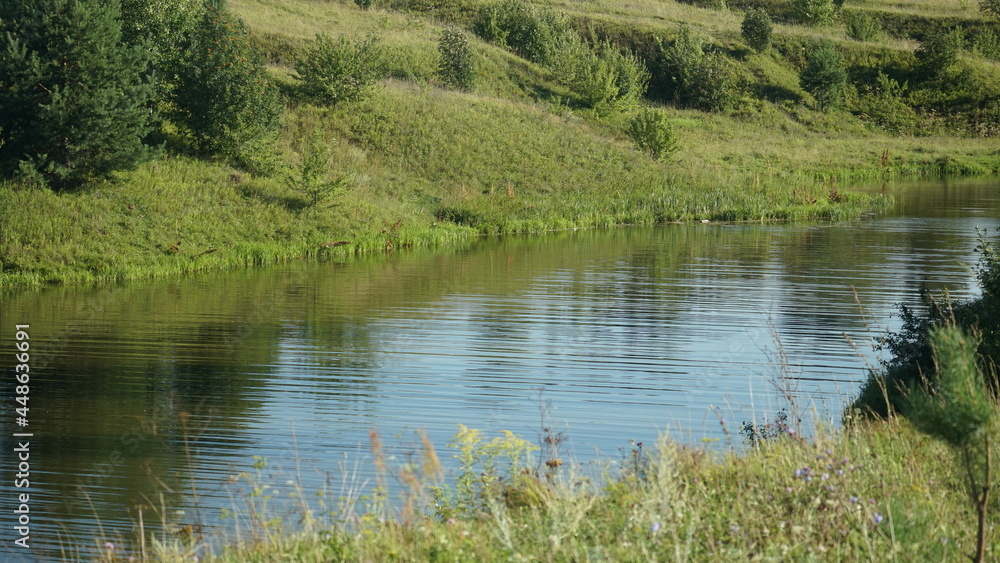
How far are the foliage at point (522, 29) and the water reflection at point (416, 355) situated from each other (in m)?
40.1

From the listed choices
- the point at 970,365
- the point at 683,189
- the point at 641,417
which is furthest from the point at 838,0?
the point at 970,365

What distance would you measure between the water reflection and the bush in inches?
2126

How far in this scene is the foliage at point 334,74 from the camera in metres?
43.0

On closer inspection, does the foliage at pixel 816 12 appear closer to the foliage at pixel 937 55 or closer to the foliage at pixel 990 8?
the foliage at pixel 937 55

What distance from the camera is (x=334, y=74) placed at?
43.0 metres

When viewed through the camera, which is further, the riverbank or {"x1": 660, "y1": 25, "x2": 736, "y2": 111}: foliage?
{"x1": 660, "y1": 25, "x2": 736, "y2": 111}: foliage

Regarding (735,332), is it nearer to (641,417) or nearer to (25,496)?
(641,417)

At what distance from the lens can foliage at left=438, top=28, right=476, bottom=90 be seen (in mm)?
55188

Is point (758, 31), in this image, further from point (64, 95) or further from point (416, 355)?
point (416, 355)

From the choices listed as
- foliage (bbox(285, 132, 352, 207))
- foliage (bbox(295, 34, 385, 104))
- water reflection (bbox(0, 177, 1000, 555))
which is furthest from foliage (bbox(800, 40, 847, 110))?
foliage (bbox(285, 132, 352, 207))

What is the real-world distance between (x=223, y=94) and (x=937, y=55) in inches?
2548

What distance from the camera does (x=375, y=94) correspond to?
4569 centimetres

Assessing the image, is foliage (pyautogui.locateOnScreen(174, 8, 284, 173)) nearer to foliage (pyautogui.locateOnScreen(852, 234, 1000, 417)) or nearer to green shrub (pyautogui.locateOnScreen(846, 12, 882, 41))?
foliage (pyautogui.locateOnScreen(852, 234, 1000, 417))

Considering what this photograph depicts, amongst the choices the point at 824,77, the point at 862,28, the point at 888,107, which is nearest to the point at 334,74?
the point at 824,77
